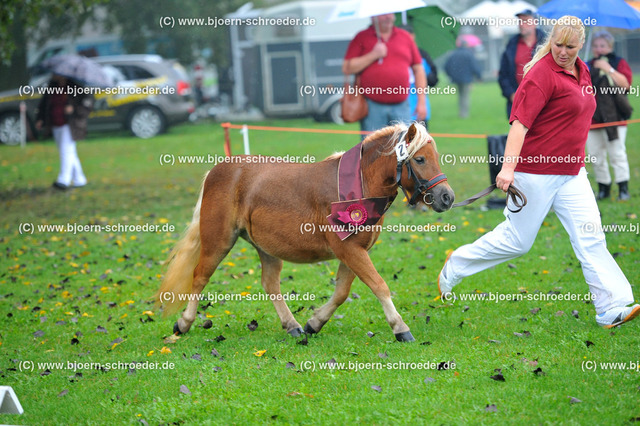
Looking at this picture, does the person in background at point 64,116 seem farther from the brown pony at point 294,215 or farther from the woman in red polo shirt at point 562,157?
the woman in red polo shirt at point 562,157

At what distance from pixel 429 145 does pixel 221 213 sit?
1.89 meters

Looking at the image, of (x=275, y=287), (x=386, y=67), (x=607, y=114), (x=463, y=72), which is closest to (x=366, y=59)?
(x=386, y=67)

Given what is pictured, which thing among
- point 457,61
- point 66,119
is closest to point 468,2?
point 457,61

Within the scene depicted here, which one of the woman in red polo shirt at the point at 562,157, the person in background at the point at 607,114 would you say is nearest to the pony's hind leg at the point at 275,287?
the woman in red polo shirt at the point at 562,157

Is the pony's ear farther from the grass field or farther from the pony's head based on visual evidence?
the grass field

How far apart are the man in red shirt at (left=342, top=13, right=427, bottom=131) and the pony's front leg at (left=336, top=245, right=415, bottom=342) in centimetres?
480

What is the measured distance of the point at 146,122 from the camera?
22734mm

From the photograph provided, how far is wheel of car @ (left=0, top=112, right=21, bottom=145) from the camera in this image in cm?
2205

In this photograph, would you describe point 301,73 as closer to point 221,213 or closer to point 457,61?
point 457,61

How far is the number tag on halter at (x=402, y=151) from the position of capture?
5.12 meters

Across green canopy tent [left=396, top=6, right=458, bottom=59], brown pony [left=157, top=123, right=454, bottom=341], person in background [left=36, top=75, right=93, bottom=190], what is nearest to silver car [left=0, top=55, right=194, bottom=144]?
person in background [left=36, top=75, right=93, bottom=190]

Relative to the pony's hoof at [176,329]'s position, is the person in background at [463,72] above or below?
above

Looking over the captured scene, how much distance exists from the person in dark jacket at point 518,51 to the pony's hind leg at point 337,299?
17.9 feet

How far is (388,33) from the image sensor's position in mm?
10047
